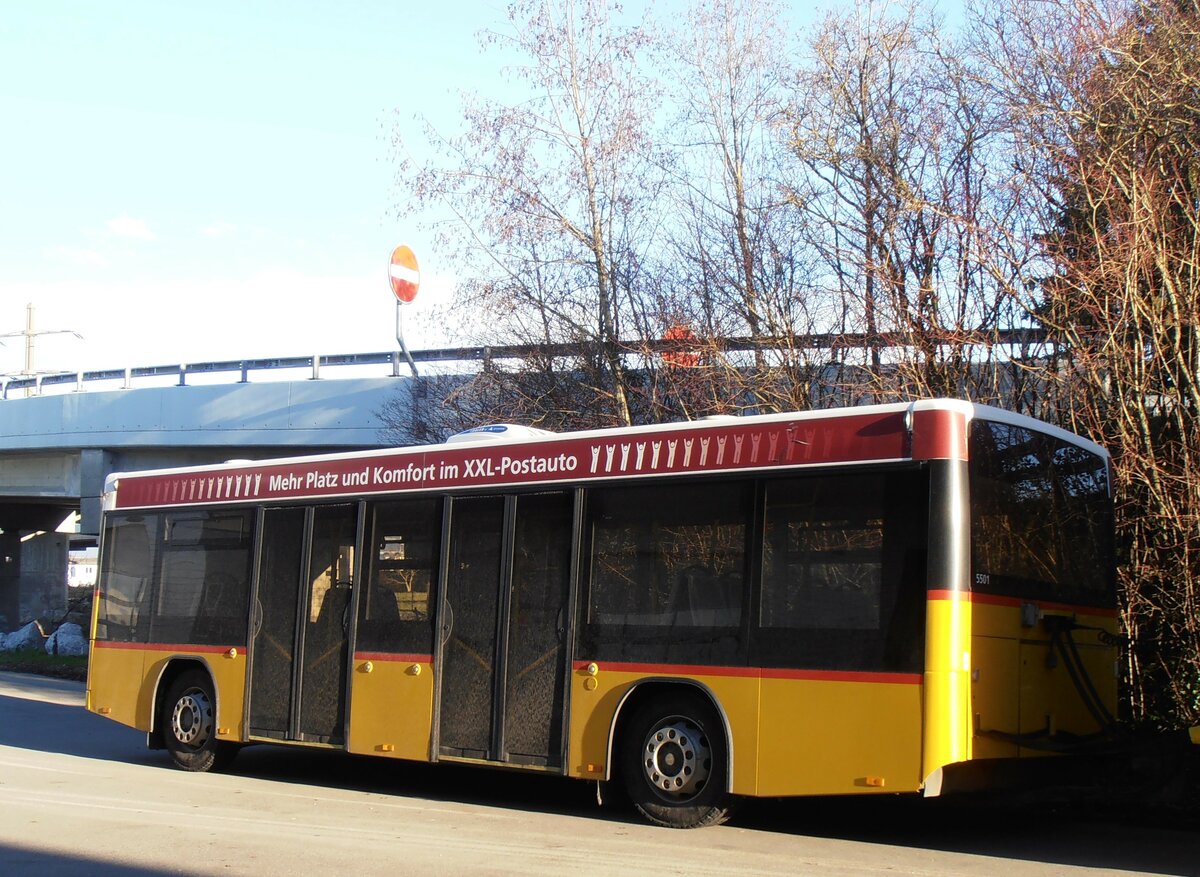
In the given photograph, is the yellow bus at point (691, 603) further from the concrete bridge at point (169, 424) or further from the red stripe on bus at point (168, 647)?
the concrete bridge at point (169, 424)

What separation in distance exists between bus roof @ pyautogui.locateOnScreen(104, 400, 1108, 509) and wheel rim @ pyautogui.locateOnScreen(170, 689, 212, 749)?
1.98m

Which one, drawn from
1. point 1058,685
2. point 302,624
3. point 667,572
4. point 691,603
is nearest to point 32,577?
point 302,624

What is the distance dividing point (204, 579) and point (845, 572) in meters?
7.14

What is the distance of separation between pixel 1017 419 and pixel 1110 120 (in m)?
4.72

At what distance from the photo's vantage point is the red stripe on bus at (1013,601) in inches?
314

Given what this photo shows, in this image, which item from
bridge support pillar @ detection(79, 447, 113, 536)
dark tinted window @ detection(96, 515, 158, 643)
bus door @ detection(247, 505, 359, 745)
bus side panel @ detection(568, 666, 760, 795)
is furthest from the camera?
bridge support pillar @ detection(79, 447, 113, 536)

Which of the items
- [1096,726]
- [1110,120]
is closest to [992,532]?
[1096,726]

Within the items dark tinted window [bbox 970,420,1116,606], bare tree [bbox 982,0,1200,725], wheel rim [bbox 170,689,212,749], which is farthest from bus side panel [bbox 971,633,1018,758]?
wheel rim [bbox 170,689,212,749]

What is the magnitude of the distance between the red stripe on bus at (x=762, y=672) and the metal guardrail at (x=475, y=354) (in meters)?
5.12

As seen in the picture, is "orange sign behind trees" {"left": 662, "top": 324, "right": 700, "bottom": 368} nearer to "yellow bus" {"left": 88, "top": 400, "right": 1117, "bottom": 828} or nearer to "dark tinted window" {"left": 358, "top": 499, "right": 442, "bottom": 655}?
"yellow bus" {"left": 88, "top": 400, "right": 1117, "bottom": 828}

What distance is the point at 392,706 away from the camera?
1097cm

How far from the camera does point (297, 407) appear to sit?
24625 mm

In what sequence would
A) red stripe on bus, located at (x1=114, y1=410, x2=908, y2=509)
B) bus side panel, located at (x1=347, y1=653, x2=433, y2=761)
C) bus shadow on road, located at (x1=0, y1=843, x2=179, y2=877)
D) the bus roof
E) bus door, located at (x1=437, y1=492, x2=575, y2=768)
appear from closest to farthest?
bus shadow on road, located at (x1=0, y1=843, x2=179, y2=877), the bus roof, red stripe on bus, located at (x1=114, y1=410, x2=908, y2=509), bus door, located at (x1=437, y1=492, x2=575, y2=768), bus side panel, located at (x1=347, y1=653, x2=433, y2=761)

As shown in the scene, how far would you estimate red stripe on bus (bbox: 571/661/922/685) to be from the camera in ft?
26.6
